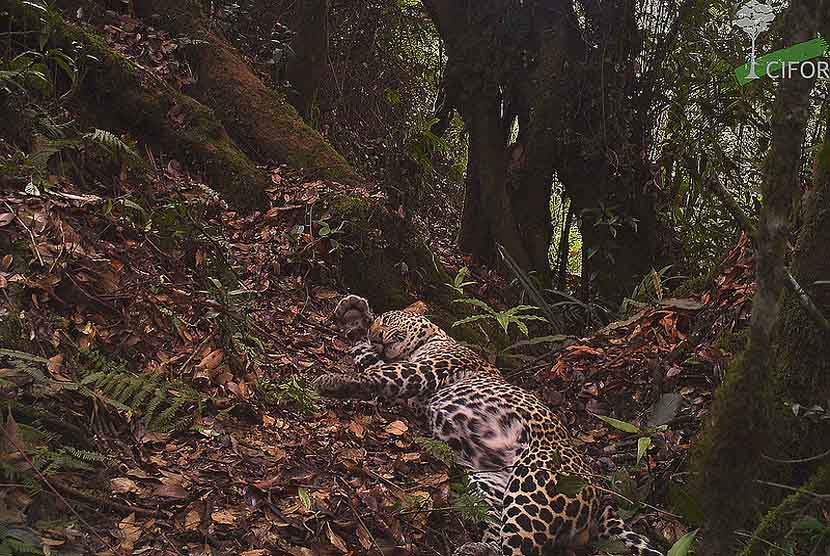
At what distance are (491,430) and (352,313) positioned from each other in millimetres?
1808

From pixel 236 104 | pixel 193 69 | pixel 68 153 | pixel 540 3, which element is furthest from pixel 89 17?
pixel 540 3

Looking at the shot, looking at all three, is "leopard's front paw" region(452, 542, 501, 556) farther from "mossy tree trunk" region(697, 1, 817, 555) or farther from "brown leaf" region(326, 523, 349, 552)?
"mossy tree trunk" region(697, 1, 817, 555)

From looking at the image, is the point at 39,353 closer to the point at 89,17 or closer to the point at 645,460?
the point at 645,460

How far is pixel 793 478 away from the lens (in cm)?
337

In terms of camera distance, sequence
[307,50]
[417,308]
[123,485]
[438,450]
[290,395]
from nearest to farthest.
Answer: [123,485]
[438,450]
[290,395]
[417,308]
[307,50]

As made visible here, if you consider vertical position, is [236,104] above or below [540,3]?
below

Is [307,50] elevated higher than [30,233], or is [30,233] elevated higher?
[307,50]

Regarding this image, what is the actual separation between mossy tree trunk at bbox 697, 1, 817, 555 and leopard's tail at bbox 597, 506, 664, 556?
83.8 inches

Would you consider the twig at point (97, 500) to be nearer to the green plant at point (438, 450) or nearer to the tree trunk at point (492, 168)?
the green plant at point (438, 450)

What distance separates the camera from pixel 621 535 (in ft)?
13.2

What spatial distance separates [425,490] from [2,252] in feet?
8.75

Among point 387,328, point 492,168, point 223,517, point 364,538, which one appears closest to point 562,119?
point 492,168

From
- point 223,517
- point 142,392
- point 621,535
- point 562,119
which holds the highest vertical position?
point 562,119

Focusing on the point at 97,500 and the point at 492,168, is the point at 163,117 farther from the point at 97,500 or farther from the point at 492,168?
the point at 97,500
